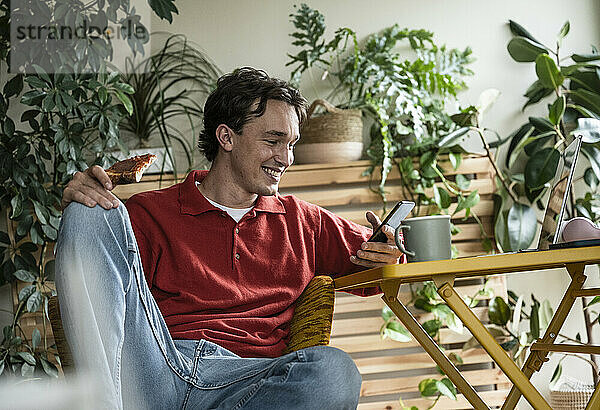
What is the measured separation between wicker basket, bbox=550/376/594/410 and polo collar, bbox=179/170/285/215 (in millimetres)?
1529

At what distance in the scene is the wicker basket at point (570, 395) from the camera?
2.72 meters

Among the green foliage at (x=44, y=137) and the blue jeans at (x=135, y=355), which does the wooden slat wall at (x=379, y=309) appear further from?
the blue jeans at (x=135, y=355)

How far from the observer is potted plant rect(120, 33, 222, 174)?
118 inches

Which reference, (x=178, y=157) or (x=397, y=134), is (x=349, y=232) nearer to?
(x=397, y=134)

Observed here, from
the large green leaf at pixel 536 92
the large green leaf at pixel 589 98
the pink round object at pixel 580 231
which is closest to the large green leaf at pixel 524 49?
the large green leaf at pixel 536 92

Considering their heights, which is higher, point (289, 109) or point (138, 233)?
point (289, 109)

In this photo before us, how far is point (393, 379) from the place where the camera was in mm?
2855

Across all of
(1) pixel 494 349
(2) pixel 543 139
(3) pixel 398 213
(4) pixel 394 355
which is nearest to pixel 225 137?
(3) pixel 398 213

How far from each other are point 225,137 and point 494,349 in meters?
1.00

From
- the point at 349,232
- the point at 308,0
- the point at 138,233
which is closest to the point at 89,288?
the point at 138,233

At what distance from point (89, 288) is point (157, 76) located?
1814mm

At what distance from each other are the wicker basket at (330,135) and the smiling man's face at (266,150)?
0.86m

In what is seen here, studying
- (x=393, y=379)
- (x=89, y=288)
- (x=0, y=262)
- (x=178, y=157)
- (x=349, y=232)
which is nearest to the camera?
(x=89, y=288)

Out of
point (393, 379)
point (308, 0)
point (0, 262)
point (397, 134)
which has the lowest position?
point (393, 379)
